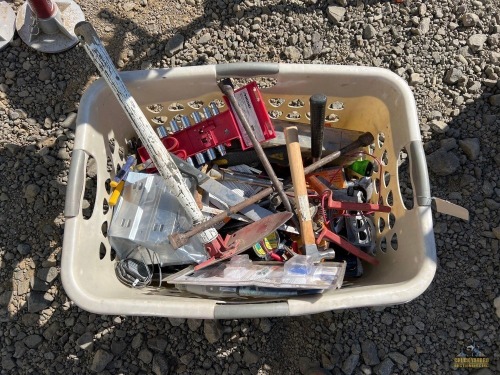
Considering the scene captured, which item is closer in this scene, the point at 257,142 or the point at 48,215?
the point at 257,142

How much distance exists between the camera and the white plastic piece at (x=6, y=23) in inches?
77.4

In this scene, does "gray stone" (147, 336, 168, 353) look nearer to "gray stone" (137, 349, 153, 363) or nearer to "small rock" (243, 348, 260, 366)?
"gray stone" (137, 349, 153, 363)

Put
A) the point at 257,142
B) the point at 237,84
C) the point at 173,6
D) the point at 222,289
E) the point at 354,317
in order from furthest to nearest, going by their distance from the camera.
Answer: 1. the point at 173,6
2. the point at 237,84
3. the point at 354,317
4. the point at 257,142
5. the point at 222,289

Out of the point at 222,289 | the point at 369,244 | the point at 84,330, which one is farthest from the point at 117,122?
the point at 369,244

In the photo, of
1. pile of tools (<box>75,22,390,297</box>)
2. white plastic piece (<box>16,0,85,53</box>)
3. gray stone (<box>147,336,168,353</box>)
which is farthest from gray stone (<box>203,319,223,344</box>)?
white plastic piece (<box>16,0,85,53</box>)

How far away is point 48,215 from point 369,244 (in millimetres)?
1125

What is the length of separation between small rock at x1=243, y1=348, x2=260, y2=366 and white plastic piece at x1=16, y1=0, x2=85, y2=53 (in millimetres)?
1311

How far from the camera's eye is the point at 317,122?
1.44 m

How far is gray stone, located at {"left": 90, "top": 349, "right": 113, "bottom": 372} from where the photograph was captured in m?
1.71

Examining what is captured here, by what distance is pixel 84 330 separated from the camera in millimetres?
1763

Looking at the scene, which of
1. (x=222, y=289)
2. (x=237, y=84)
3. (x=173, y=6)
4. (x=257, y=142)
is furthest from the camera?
(x=173, y=6)

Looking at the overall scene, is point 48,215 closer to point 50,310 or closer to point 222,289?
point 50,310

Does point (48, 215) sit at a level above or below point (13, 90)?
below
